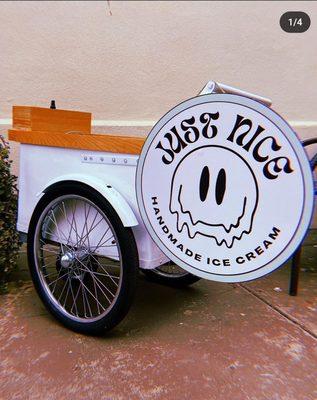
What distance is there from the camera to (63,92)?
13.0 feet

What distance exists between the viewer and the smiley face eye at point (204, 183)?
1.70 metres

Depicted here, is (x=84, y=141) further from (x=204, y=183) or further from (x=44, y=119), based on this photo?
(x=204, y=183)

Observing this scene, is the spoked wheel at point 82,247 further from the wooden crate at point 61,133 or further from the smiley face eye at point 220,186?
the smiley face eye at point 220,186

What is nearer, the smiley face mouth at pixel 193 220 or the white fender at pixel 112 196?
the smiley face mouth at pixel 193 220

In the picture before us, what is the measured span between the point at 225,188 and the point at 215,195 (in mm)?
56

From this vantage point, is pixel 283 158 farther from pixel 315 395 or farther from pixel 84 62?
pixel 84 62

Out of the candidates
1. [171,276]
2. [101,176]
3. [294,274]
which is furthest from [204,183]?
[294,274]

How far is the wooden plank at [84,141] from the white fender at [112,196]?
164 millimetres

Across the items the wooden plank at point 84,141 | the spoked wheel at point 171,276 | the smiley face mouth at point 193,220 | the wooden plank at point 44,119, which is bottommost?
the spoked wheel at point 171,276


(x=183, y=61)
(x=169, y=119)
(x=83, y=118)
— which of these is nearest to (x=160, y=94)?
(x=183, y=61)

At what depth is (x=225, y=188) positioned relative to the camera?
167cm

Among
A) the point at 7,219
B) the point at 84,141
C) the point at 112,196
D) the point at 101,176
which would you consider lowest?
the point at 7,219

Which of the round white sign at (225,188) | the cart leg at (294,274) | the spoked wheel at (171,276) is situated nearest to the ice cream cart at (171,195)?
the round white sign at (225,188)

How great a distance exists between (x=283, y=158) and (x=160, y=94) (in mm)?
2749
